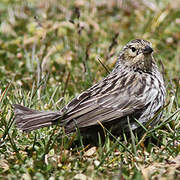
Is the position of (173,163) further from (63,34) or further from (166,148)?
(63,34)

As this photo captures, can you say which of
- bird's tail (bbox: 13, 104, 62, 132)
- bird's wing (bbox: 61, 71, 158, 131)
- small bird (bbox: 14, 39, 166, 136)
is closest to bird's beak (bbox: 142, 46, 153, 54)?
small bird (bbox: 14, 39, 166, 136)

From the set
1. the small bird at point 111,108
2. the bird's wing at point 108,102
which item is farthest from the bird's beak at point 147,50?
the bird's wing at point 108,102

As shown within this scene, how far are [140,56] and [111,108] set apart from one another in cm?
105

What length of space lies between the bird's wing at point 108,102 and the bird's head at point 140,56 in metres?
0.38

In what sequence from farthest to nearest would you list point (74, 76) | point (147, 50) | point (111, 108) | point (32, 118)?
point (74, 76)
point (147, 50)
point (111, 108)
point (32, 118)

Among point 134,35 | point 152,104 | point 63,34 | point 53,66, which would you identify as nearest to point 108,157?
point 152,104

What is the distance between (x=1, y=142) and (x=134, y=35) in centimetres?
492

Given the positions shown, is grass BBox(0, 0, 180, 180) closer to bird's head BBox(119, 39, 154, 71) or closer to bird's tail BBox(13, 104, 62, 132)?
bird's tail BBox(13, 104, 62, 132)

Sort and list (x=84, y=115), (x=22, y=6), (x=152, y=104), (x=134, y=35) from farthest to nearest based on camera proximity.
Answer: (x=22, y=6), (x=134, y=35), (x=152, y=104), (x=84, y=115)

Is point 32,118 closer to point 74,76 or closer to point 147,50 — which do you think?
point 147,50

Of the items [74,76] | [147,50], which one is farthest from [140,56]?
[74,76]

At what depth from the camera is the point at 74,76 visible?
22.1 feet

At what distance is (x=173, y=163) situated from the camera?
3965 mm

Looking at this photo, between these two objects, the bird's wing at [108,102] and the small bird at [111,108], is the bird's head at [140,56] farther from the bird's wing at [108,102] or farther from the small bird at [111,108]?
the bird's wing at [108,102]
